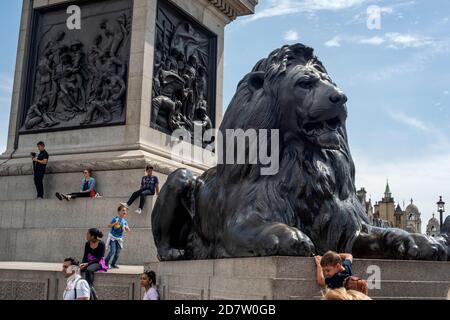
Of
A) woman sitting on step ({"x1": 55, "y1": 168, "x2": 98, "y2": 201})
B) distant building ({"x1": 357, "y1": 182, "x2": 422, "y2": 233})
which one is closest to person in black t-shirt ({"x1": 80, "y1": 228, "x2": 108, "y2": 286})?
woman sitting on step ({"x1": 55, "y1": 168, "x2": 98, "y2": 201})

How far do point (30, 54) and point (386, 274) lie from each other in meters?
13.7

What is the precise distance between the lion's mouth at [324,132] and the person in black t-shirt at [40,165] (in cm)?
965

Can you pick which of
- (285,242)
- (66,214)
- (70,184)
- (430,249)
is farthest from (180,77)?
(285,242)

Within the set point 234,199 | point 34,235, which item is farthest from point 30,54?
point 234,199

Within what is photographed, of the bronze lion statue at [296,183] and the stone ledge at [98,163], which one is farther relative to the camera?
the stone ledge at [98,163]

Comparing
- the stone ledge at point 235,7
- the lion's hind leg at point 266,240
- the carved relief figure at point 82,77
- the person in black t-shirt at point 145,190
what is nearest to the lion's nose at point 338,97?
the lion's hind leg at point 266,240

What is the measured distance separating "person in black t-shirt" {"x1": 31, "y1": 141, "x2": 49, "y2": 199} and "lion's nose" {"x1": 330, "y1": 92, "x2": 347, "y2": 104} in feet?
32.5

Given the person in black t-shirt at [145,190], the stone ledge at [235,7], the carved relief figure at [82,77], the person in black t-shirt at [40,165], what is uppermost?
the stone ledge at [235,7]

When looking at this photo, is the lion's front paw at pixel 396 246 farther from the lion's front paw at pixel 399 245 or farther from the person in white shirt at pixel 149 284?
the person in white shirt at pixel 149 284

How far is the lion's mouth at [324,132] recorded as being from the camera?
6.41 m

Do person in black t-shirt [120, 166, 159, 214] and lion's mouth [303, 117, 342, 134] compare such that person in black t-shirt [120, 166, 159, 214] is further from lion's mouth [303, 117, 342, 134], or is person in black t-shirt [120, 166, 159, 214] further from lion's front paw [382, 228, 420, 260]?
lion's front paw [382, 228, 420, 260]

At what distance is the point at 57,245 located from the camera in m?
13.1

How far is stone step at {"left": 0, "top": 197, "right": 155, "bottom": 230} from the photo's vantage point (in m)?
12.9

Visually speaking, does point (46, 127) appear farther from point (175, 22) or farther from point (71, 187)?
point (175, 22)
